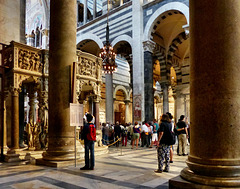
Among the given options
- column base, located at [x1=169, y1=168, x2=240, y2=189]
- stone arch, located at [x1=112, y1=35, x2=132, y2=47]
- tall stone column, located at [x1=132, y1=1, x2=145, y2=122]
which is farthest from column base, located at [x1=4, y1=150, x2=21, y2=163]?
stone arch, located at [x1=112, y1=35, x2=132, y2=47]

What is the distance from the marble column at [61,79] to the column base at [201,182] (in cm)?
362

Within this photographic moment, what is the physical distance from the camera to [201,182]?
2926 mm

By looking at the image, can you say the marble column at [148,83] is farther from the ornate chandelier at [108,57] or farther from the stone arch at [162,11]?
the ornate chandelier at [108,57]

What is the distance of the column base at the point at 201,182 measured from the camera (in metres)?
2.80

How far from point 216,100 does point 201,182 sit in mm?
1011

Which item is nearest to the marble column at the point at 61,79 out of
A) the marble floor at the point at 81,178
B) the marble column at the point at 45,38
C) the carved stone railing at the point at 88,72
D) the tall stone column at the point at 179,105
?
the marble floor at the point at 81,178

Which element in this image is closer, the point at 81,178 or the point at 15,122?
the point at 81,178

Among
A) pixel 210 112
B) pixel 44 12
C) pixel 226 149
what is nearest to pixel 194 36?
pixel 210 112

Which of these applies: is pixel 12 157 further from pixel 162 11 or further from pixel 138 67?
pixel 162 11

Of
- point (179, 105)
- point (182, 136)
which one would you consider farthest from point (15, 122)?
point (179, 105)

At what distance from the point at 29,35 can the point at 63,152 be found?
80.7ft

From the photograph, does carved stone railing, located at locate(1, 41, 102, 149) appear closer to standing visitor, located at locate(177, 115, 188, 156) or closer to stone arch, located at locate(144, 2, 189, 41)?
standing visitor, located at locate(177, 115, 188, 156)

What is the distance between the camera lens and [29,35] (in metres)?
27.5

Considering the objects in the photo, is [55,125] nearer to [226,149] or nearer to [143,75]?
[226,149]
